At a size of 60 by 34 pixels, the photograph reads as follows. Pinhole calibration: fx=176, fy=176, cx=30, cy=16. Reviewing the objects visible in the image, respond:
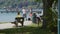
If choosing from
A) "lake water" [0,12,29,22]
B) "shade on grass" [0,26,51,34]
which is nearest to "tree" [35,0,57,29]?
"shade on grass" [0,26,51,34]

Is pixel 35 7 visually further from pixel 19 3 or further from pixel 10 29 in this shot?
pixel 10 29

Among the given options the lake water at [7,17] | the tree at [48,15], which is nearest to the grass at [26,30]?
the tree at [48,15]

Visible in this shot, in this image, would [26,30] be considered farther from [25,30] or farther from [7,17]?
[7,17]

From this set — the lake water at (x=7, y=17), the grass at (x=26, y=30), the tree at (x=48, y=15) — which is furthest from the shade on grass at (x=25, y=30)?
the lake water at (x=7, y=17)

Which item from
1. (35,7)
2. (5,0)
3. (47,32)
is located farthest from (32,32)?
(5,0)

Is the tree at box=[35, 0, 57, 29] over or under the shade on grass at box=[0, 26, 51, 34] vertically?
over

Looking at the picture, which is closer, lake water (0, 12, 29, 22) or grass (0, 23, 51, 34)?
lake water (0, 12, 29, 22)

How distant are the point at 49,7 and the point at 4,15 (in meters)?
1.79

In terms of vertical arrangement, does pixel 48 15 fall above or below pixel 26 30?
above

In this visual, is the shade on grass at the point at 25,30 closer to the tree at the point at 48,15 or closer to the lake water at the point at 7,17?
the tree at the point at 48,15

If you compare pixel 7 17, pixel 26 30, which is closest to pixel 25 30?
pixel 26 30

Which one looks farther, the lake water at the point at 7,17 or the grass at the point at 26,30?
the grass at the point at 26,30

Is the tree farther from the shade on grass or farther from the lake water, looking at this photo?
the lake water

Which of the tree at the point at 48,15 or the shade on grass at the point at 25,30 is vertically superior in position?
the tree at the point at 48,15
